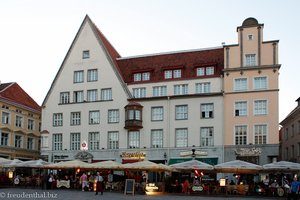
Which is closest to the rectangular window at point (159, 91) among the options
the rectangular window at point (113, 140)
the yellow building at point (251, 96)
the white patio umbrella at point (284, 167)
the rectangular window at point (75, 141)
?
the rectangular window at point (113, 140)

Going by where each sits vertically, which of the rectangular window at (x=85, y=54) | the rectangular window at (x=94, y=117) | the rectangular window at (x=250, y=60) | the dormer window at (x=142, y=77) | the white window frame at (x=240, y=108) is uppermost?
the rectangular window at (x=85, y=54)

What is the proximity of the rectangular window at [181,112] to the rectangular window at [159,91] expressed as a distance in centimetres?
256

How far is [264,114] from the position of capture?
49.5 metres

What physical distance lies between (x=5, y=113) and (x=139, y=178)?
23611 mm

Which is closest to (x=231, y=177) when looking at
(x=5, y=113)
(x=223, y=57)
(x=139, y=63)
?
(x=223, y=57)

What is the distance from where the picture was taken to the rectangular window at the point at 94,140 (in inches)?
2196

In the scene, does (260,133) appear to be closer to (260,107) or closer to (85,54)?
(260,107)

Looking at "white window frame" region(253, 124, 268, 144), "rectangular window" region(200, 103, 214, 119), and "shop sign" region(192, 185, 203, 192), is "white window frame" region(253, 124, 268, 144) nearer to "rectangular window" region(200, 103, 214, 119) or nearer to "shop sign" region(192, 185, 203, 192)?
"rectangular window" region(200, 103, 214, 119)

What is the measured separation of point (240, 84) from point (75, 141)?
21.6 meters

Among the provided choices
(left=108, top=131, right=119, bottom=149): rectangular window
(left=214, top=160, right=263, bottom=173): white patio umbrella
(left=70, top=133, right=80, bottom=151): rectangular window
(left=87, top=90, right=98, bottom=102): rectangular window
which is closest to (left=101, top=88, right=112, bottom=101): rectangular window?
(left=87, top=90, right=98, bottom=102): rectangular window

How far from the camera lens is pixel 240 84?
5088cm

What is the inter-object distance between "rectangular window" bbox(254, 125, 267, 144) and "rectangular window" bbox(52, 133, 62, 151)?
24431mm

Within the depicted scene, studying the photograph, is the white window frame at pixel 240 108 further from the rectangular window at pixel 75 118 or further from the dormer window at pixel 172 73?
the rectangular window at pixel 75 118

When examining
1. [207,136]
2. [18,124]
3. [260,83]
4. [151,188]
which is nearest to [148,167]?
[151,188]
